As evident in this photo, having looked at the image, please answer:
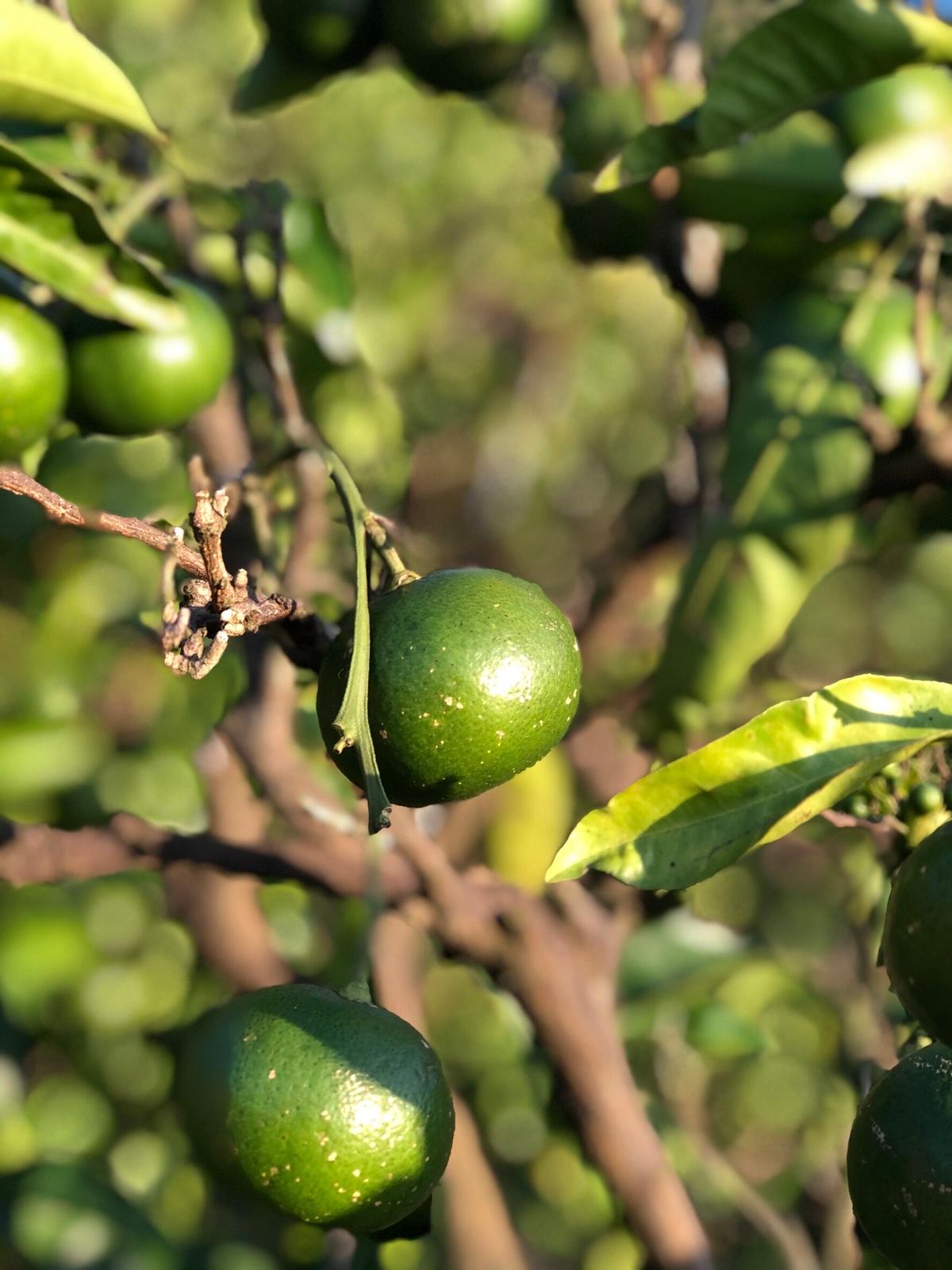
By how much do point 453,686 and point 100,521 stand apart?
0.85 feet

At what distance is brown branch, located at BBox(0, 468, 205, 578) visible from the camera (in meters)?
0.80

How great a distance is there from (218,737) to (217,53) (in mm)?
2847

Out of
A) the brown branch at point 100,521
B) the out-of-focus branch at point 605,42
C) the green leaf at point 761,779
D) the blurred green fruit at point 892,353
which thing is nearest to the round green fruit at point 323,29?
the out-of-focus branch at point 605,42

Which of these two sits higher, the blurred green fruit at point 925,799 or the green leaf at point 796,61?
the green leaf at point 796,61

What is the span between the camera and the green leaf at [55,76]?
4.02 feet

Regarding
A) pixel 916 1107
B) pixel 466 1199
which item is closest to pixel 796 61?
pixel 916 1107

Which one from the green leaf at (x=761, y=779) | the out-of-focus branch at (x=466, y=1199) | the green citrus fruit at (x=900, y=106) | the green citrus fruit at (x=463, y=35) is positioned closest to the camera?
the green leaf at (x=761, y=779)

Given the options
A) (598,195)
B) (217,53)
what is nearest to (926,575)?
(598,195)

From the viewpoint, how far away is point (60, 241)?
1.26m

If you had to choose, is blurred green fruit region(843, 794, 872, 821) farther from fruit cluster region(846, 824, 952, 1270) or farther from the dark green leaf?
the dark green leaf

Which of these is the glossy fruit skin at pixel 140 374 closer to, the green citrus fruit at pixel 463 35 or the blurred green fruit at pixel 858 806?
the green citrus fruit at pixel 463 35

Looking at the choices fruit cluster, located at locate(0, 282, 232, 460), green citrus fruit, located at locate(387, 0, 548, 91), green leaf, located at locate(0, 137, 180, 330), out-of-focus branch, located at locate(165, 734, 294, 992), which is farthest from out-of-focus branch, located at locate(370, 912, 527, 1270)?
green citrus fruit, located at locate(387, 0, 548, 91)

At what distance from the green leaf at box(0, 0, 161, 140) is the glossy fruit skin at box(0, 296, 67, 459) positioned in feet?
0.60

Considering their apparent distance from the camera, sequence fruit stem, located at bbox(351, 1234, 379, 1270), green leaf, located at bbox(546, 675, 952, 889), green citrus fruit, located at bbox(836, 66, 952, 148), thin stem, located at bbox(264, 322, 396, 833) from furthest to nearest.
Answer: green citrus fruit, located at bbox(836, 66, 952, 148) → fruit stem, located at bbox(351, 1234, 379, 1270) → green leaf, located at bbox(546, 675, 952, 889) → thin stem, located at bbox(264, 322, 396, 833)
